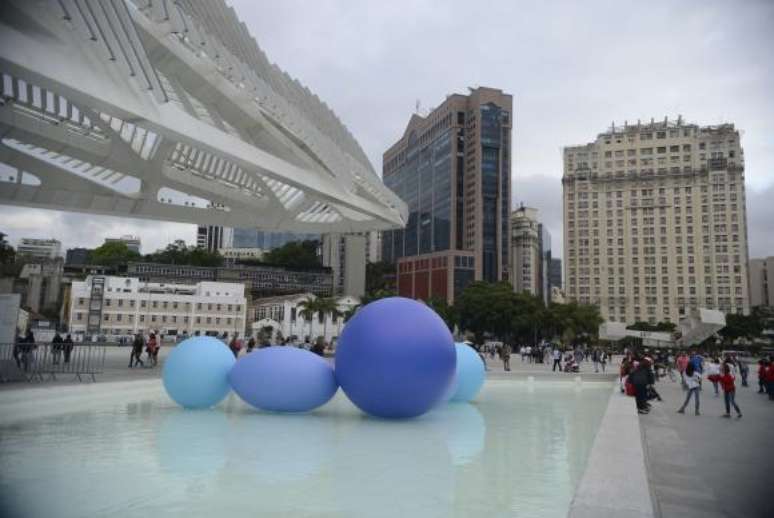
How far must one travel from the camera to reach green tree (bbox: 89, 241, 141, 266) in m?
121

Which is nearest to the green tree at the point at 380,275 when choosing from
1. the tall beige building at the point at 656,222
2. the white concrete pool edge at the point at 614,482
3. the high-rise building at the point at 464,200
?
the high-rise building at the point at 464,200

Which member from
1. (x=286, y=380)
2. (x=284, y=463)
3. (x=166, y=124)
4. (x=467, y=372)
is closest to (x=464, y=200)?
(x=166, y=124)

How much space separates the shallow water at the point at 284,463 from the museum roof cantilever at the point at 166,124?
16.2 ft

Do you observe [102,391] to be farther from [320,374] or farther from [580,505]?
[580,505]

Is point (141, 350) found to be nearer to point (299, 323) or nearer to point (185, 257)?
point (299, 323)

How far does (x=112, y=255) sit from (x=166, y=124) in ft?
385

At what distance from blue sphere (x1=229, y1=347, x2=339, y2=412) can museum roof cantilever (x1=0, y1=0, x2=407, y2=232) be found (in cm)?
656

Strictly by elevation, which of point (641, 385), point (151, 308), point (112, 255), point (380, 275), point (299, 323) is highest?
point (112, 255)

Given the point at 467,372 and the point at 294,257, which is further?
the point at 294,257

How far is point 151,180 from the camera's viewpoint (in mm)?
28141

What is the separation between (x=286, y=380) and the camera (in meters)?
11.8

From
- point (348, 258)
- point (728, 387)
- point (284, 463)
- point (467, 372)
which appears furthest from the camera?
point (348, 258)

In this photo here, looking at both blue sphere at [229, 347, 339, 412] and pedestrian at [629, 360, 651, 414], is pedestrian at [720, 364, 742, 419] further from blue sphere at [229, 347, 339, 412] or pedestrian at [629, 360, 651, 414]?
blue sphere at [229, 347, 339, 412]

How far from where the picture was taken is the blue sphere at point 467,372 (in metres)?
14.6
